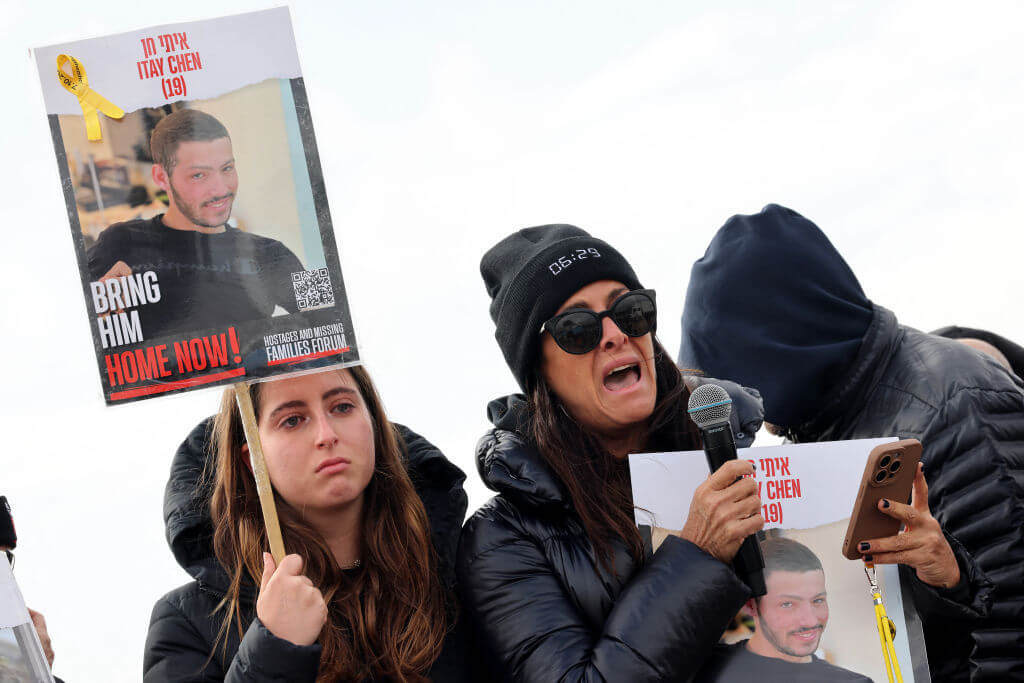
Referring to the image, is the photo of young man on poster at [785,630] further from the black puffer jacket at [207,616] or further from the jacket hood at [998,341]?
the jacket hood at [998,341]

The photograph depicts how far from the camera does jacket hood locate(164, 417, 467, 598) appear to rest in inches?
120

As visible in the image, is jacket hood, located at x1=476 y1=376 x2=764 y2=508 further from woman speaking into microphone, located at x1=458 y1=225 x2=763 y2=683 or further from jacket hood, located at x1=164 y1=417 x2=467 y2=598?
jacket hood, located at x1=164 y1=417 x2=467 y2=598

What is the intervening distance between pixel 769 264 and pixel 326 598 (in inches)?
75.7

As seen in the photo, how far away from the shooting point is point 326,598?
9.93 feet

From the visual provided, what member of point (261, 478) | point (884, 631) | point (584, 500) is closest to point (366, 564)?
point (261, 478)

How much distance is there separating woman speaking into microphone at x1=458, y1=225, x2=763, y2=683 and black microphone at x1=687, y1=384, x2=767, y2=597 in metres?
0.05

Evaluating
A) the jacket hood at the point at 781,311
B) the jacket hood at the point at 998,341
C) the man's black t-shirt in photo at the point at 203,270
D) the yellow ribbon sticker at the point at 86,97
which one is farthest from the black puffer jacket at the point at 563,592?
the jacket hood at the point at 998,341

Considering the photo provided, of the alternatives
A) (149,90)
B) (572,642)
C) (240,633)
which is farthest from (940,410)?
(149,90)

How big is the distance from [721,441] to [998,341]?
2153 millimetres

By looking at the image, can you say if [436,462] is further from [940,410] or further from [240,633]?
[940,410]

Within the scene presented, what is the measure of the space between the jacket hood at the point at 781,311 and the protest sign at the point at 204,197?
1640 millimetres

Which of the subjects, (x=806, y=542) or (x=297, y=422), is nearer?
(x=806, y=542)

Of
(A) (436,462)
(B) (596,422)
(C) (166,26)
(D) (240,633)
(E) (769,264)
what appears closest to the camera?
(C) (166,26)

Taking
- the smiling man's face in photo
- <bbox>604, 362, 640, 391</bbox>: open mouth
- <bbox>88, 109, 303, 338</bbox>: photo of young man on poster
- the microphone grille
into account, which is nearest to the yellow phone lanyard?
the smiling man's face in photo
